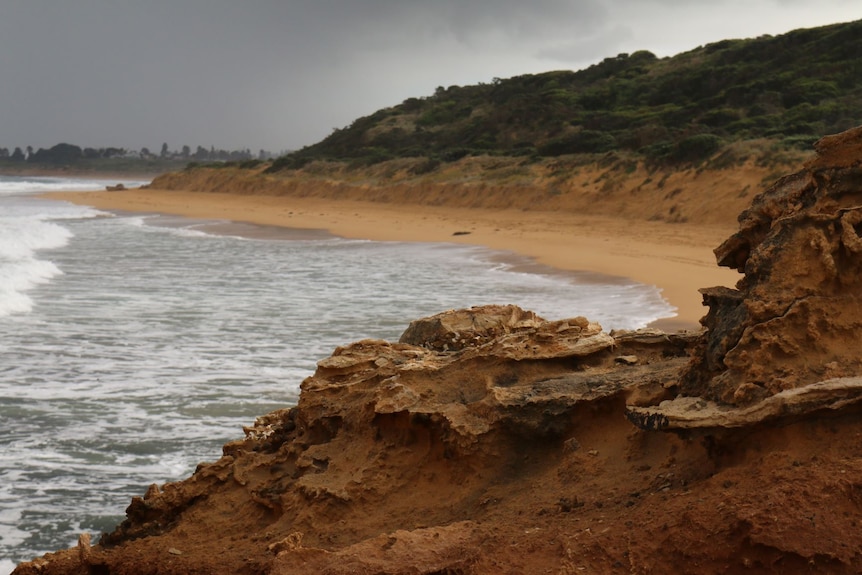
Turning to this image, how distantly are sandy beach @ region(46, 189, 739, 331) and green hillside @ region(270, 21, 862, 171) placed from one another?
474 centimetres

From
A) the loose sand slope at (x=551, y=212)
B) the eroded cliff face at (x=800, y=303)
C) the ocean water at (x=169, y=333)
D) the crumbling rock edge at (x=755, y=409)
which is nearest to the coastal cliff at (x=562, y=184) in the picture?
the loose sand slope at (x=551, y=212)

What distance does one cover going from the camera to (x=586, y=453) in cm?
349

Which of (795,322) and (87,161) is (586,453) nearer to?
(795,322)

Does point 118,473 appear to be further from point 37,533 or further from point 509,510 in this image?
point 509,510

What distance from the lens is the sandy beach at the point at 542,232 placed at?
46.1 feet

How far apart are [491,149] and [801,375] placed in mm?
39610

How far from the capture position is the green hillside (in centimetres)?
2955

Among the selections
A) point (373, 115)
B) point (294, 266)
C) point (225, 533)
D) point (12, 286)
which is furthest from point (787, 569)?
point (373, 115)

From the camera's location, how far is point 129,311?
1145 centimetres

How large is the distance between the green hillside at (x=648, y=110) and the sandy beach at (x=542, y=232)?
474 centimetres

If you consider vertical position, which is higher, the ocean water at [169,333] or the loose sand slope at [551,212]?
the loose sand slope at [551,212]

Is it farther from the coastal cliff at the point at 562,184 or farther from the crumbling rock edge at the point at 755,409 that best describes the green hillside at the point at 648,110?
the crumbling rock edge at the point at 755,409

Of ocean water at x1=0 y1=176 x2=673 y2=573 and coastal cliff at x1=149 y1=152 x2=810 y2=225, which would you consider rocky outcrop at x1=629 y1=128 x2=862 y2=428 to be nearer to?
ocean water at x1=0 y1=176 x2=673 y2=573

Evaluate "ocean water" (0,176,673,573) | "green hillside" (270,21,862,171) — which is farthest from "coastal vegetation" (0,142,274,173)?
"ocean water" (0,176,673,573)
